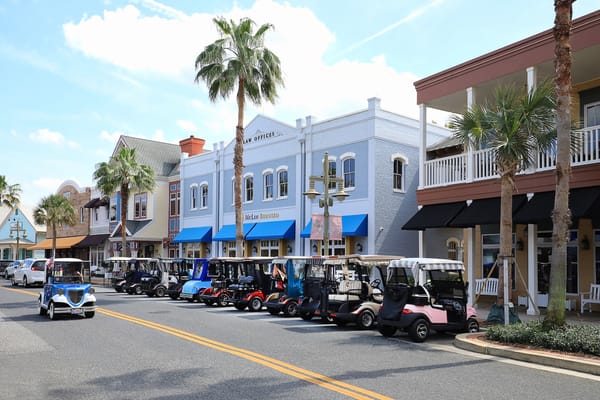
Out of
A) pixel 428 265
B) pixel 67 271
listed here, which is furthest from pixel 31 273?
pixel 428 265

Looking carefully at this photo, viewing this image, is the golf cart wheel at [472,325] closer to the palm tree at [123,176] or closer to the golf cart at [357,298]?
the golf cart at [357,298]

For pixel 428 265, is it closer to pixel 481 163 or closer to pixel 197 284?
pixel 481 163

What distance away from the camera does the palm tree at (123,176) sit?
1575 inches

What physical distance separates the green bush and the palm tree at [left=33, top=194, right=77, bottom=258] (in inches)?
1904

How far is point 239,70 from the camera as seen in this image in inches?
1114

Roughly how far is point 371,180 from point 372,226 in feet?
7.19

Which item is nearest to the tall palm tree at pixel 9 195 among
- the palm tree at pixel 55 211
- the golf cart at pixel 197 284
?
the palm tree at pixel 55 211

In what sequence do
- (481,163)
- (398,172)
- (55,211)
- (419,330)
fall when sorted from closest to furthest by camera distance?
(419,330) → (481,163) → (398,172) → (55,211)

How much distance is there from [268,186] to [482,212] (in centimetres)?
1709

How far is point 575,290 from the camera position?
19672 millimetres

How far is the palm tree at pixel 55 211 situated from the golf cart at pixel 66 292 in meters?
37.2

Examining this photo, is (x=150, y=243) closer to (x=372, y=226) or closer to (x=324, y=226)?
(x=372, y=226)

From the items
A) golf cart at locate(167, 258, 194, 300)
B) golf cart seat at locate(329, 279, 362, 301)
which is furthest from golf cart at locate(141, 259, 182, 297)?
golf cart seat at locate(329, 279, 362, 301)

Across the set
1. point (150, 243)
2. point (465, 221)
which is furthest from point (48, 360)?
point (150, 243)
